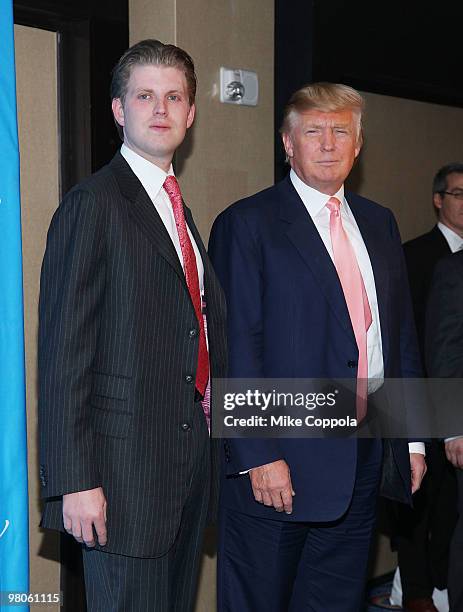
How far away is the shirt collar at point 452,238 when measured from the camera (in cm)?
369

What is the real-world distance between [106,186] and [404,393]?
1.04 m

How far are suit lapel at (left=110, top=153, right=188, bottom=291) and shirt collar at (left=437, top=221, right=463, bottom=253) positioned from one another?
2.01 m

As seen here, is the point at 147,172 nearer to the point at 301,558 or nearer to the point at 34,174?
the point at 34,174

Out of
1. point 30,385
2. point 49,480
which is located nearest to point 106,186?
point 49,480

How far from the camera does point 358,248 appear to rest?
7.88 ft

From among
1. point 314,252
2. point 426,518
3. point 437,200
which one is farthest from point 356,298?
point 437,200

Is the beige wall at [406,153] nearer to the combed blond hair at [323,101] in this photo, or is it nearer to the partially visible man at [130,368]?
the combed blond hair at [323,101]

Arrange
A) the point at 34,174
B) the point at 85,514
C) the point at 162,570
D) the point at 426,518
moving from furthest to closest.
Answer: the point at 426,518 < the point at 34,174 < the point at 162,570 < the point at 85,514

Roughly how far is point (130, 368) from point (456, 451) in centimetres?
129

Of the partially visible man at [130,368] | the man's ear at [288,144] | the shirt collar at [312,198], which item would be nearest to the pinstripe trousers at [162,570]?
the partially visible man at [130,368]

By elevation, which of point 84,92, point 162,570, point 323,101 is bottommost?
point 162,570

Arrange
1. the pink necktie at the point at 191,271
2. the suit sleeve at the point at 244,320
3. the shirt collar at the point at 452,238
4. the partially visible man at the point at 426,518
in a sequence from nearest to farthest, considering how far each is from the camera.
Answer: the pink necktie at the point at 191,271
the suit sleeve at the point at 244,320
the partially visible man at the point at 426,518
the shirt collar at the point at 452,238

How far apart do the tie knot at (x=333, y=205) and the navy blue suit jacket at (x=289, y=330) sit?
0.29 ft

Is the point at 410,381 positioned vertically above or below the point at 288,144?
below
